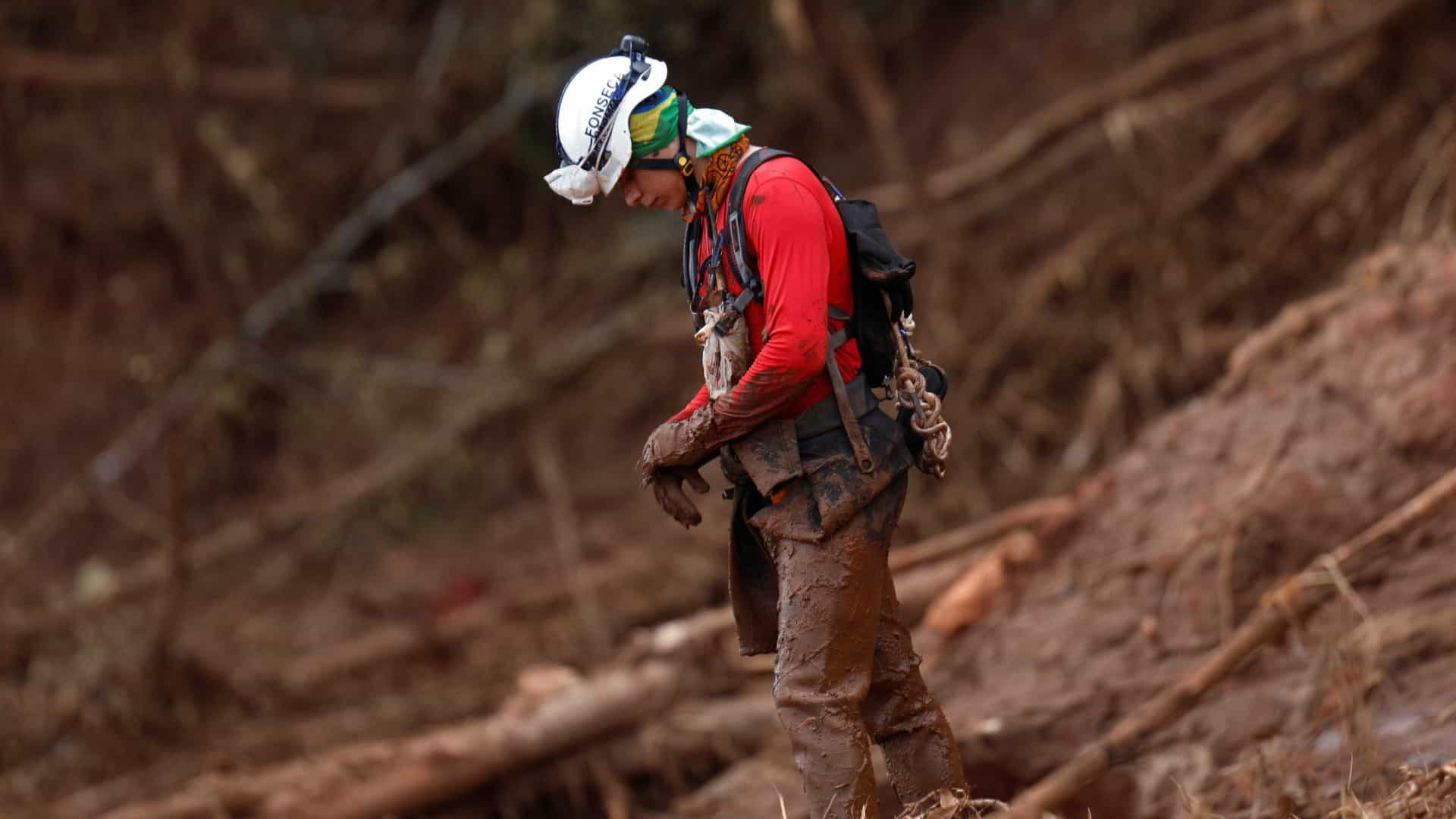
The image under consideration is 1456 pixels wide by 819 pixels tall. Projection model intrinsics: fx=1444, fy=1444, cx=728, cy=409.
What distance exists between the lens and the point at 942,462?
335 centimetres

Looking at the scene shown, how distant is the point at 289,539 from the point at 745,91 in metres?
5.07

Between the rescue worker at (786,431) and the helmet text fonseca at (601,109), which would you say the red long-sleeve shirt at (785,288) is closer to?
the rescue worker at (786,431)

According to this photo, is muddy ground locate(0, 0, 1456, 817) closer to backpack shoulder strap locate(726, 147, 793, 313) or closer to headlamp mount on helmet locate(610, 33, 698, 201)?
backpack shoulder strap locate(726, 147, 793, 313)

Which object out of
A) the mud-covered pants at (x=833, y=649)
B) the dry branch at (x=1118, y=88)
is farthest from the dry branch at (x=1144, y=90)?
the mud-covered pants at (x=833, y=649)

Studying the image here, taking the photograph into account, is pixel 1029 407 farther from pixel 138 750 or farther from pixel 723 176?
pixel 723 176

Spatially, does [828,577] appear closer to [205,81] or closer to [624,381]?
[624,381]

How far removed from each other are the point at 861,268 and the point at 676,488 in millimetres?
648

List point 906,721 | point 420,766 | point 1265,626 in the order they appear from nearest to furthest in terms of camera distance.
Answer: point 906,721 → point 1265,626 → point 420,766

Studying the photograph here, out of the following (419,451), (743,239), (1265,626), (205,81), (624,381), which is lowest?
(1265,626)

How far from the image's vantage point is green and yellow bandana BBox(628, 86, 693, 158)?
317 centimetres

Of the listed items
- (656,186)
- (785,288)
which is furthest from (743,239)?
(656,186)

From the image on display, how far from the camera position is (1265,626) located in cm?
398

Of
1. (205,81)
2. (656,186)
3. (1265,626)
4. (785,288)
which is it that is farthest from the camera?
(205,81)

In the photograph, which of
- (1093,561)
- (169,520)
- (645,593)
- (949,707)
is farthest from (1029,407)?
(169,520)
